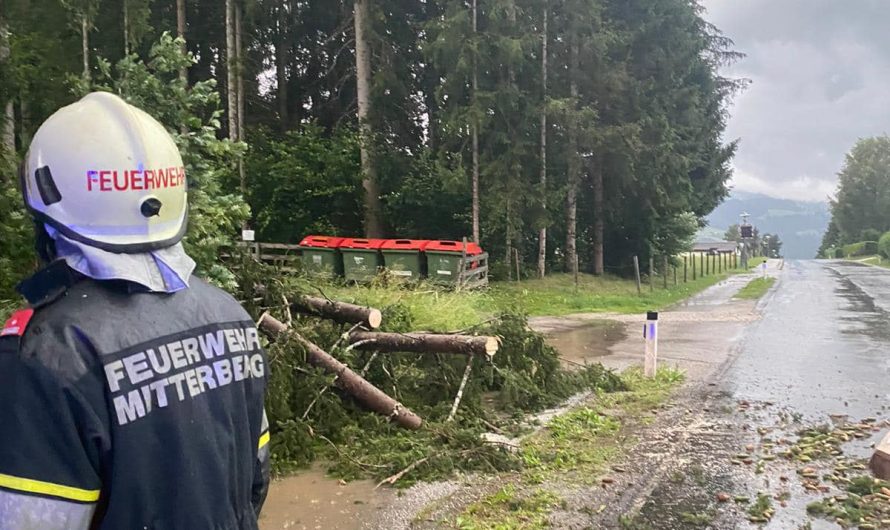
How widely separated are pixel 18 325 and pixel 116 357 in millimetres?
184

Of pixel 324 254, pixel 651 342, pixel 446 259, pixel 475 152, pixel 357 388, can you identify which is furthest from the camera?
pixel 475 152

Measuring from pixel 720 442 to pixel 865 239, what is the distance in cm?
7843

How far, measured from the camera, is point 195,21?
26.7 m

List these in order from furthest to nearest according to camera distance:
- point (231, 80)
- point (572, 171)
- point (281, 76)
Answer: point (281, 76) < point (231, 80) < point (572, 171)

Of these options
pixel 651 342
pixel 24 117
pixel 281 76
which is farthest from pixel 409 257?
pixel 281 76

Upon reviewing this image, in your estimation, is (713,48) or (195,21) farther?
(713,48)

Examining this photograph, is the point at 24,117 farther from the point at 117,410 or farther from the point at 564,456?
the point at 117,410

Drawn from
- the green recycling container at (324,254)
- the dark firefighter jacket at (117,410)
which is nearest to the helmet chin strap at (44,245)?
the dark firefighter jacket at (117,410)

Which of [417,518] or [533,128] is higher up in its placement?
[533,128]

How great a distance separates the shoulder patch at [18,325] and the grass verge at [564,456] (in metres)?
3.76

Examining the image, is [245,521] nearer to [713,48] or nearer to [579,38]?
[579,38]

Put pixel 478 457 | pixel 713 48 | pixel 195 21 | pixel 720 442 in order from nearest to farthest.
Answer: pixel 478 457 < pixel 720 442 < pixel 195 21 < pixel 713 48

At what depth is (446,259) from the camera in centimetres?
1789

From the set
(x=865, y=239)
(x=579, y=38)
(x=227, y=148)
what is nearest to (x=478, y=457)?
(x=227, y=148)
